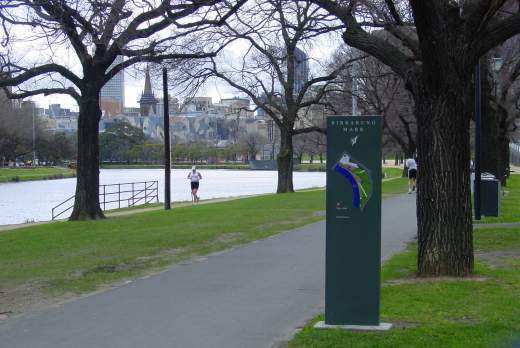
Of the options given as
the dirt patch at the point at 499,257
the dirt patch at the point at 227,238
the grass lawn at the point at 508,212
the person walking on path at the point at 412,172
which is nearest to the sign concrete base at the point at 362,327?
the dirt patch at the point at 499,257

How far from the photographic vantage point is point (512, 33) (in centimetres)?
956

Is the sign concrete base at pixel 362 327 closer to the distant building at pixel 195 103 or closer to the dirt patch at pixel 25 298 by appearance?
the dirt patch at pixel 25 298

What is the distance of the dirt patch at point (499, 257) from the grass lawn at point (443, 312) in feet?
0.07

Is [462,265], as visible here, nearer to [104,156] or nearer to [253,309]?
[253,309]

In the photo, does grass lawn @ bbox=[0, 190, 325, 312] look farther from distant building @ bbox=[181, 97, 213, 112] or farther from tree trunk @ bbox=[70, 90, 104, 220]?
distant building @ bbox=[181, 97, 213, 112]

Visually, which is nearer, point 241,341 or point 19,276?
point 241,341

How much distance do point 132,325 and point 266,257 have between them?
5.14 m

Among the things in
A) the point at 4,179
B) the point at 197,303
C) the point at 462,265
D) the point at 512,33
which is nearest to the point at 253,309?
the point at 197,303

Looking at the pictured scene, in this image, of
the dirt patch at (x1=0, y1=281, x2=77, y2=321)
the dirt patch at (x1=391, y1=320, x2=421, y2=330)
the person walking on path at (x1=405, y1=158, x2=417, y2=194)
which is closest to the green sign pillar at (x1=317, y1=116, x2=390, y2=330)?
the dirt patch at (x1=391, y1=320, x2=421, y2=330)

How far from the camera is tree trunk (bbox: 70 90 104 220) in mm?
22000

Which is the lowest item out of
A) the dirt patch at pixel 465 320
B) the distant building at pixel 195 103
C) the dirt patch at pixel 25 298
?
the dirt patch at pixel 25 298

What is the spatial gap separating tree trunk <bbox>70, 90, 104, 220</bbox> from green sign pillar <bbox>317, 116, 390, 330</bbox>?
16.5m

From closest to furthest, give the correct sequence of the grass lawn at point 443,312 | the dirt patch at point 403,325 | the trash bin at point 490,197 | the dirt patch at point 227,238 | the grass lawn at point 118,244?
the grass lawn at point 443,312, the dirt patch at point 403,325, the grass lawn at point 118,244, the dirt patch at point 227,238, the trash bin at point 490,197

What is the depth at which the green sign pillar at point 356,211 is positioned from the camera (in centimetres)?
653
